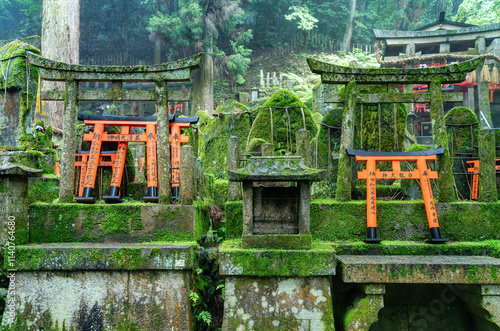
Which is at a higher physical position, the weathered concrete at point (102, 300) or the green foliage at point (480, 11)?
the green foliage at point (480, 11)

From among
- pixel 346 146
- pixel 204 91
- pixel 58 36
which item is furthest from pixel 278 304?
pixel 204 91

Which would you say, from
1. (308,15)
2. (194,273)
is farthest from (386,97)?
(308,15)

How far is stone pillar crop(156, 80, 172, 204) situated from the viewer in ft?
20.6

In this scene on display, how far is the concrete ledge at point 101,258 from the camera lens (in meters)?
5.30

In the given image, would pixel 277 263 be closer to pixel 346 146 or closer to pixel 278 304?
pixel 278 304

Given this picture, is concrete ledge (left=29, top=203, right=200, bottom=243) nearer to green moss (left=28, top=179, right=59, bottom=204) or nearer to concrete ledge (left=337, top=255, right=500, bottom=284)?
green moss (left=28, top=179, right=59, bottom=204)

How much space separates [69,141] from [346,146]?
4676 millimetres

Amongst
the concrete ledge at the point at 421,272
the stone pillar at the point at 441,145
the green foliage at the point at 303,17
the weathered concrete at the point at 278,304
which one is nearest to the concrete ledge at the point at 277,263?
the weathered concrete at the point at 278,304

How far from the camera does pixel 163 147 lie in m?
6.37

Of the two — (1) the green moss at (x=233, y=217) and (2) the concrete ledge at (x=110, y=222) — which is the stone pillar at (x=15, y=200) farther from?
(1) the green moss at (x=233, y=217)

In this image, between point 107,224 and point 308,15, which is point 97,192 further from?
point 308,15

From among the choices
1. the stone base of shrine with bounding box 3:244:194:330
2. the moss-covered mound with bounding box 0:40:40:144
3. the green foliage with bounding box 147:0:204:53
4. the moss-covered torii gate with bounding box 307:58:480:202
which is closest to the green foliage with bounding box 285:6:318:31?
the green foliage with bounding box 147:0:204:53

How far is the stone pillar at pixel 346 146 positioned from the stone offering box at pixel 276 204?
3.20ft

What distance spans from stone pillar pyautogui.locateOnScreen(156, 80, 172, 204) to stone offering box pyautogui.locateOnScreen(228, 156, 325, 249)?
1551 millimetres
